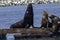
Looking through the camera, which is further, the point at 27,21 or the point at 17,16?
the point at 17,16

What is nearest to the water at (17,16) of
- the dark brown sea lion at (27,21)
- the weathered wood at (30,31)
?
the weathered wood at (30,31)

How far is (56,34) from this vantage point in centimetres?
1766

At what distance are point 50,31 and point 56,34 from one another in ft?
0.93

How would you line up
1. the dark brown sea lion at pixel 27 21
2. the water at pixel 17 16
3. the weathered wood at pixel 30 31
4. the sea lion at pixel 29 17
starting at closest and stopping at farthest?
1. the weathered wood at pixel 30 31
2. the dark brown sea lion at pixel 27 21
3. the sea lion at pixel 29 17
4. the water at pixel 17 16

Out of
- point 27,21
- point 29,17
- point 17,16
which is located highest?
point 29,17

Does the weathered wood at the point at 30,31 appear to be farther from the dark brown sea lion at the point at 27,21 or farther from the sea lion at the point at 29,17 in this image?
the sea lion at the point at 29,17

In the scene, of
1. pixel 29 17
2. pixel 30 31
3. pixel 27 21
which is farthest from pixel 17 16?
pixel 30 31

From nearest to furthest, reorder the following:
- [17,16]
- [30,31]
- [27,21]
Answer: [30,31] → [27,21] → [17,16]

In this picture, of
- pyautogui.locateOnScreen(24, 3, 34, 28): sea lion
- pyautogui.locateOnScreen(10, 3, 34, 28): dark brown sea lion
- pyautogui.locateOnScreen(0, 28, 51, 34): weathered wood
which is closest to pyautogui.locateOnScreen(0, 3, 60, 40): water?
pyautogui.locateOnScreen(0, 28, 51, 34): weathered wood

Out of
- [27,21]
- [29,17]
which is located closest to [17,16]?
[29,17]

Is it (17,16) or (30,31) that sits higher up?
(30,31)

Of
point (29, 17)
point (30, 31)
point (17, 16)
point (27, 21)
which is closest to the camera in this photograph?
point (30, 31)

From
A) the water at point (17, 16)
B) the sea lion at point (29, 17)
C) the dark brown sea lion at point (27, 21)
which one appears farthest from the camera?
the water at point (17, 16)

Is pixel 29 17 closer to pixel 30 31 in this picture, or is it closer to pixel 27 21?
pixel 27 21
